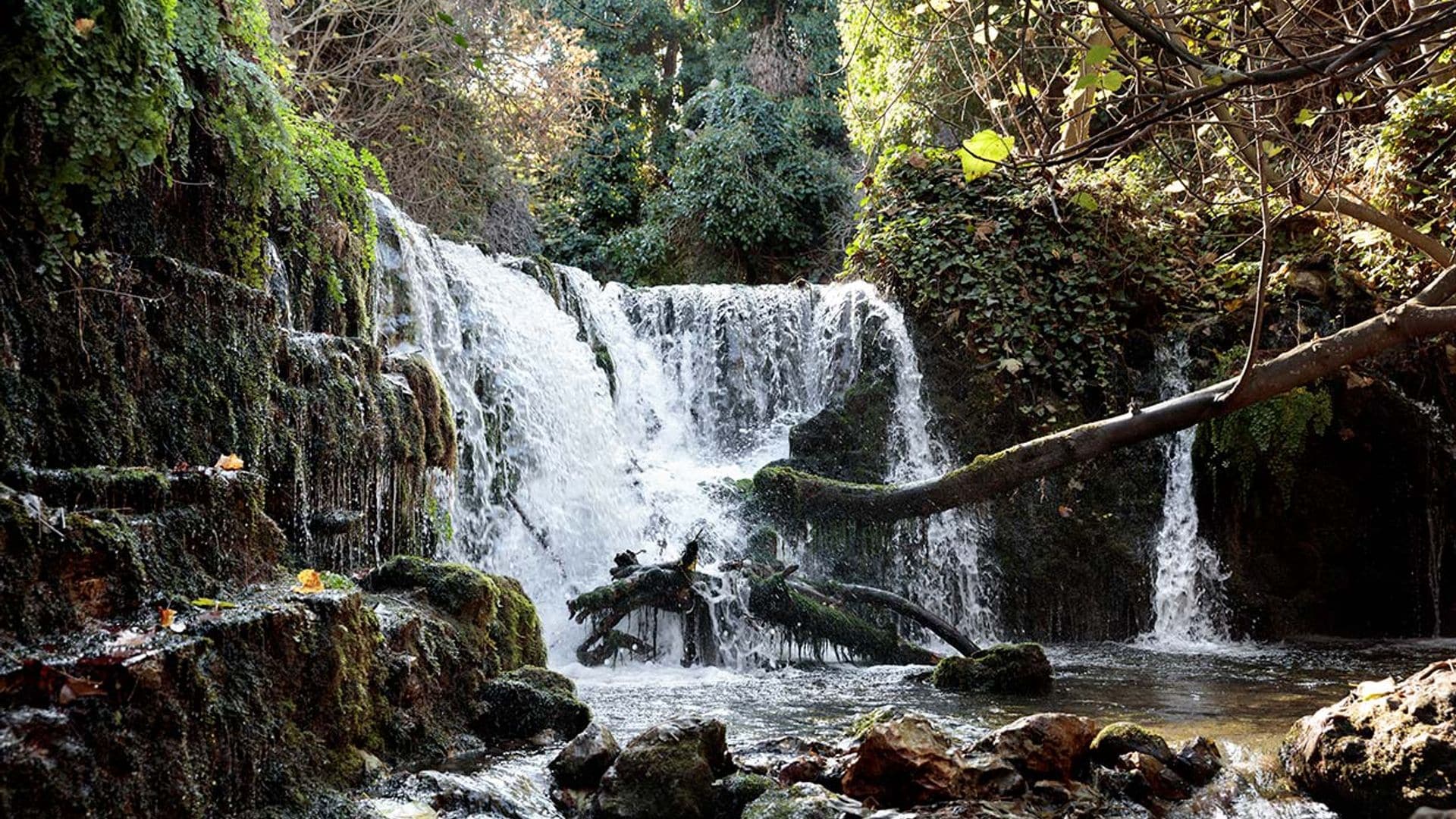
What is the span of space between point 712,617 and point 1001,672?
7.97ft

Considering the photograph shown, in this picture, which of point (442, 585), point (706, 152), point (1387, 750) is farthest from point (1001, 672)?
point (706, 152)

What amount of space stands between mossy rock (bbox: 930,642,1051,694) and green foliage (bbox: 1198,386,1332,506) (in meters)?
4.08

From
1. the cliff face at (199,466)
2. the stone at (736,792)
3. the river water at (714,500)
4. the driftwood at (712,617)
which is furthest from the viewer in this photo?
the driftwood at (712,617)

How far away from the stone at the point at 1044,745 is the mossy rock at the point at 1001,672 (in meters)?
2.20

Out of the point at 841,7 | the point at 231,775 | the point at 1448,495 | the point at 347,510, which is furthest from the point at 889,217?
the point at 231,775

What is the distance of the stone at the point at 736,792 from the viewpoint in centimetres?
458

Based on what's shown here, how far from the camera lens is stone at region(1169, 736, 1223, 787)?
499 cm

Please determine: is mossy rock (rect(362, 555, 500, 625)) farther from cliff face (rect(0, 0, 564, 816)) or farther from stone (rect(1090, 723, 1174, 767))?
stone (rect(1090, 723, 1174, 767))

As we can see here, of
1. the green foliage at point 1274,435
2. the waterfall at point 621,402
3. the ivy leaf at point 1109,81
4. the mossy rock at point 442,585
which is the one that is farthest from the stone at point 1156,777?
the green foliage at point 1274,435

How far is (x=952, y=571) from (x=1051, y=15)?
26.7 feet

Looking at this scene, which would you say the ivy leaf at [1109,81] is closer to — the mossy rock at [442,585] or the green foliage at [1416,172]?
the mossy rock at [442,585]

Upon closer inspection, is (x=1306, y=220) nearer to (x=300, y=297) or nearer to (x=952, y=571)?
(x=952, y=571)

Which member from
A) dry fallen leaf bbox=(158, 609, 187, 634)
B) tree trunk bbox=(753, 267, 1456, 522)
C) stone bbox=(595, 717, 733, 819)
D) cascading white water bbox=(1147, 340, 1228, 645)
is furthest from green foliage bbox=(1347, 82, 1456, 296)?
dry fallen leaf bbox=(158, 609, 187, 634)

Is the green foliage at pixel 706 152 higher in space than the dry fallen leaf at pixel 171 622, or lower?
higher
